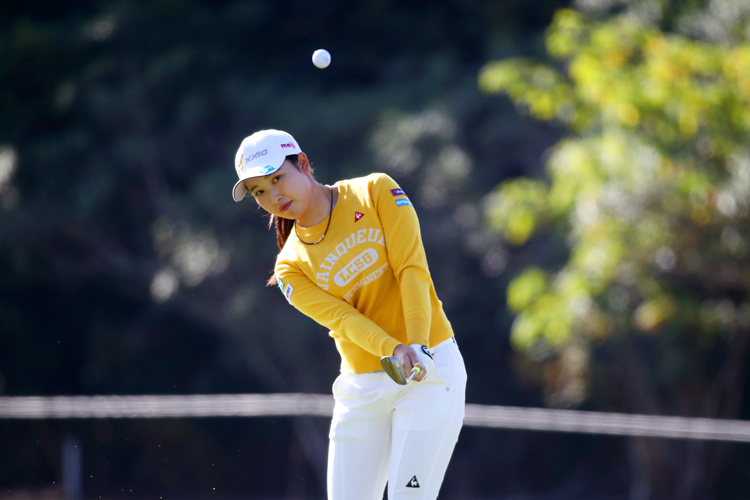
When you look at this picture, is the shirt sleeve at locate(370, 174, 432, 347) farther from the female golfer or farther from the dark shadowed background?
the dark shadowed background

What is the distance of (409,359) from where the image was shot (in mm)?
2354

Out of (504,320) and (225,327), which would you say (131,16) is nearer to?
(225,327)

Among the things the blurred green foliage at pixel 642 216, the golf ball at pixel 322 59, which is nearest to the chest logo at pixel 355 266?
the golf ball at pixel 322 59

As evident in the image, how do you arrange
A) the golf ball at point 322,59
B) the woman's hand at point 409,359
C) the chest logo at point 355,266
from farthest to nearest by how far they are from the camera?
the golf ball at point 322,59 < the chest logo at point 355,266 < the woman's hand at point 409,359

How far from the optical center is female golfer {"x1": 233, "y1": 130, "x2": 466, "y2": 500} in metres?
2.47

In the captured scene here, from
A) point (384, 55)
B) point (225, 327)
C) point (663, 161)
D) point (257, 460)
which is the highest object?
point (384, 55)

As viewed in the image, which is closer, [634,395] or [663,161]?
[663,161]

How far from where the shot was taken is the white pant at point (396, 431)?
2.46 m

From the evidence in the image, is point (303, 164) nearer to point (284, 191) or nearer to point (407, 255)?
point (284, 191)

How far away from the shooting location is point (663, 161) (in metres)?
6.16

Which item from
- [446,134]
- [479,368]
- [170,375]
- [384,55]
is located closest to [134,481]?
[170,375]

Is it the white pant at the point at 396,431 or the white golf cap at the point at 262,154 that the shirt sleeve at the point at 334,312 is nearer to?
the white pant at the point at 396,431

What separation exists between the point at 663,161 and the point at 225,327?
5.25m

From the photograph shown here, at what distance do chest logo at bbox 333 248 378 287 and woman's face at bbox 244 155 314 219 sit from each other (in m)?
0.21
